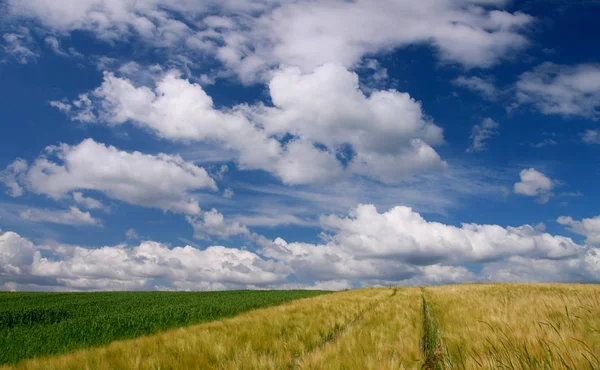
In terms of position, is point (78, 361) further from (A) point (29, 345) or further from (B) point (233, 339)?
(A) point (29, 345)

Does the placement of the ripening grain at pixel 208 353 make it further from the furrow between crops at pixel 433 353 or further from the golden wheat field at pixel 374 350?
the furrow between crops at pixel 433 353

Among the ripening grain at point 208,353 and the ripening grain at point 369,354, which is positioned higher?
the ripening grain at point 369,354

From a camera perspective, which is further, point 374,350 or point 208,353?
point 208,353

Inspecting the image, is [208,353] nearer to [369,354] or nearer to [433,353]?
[369,354]

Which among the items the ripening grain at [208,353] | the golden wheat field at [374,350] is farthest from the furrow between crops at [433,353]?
the ripening grain at [208,353]

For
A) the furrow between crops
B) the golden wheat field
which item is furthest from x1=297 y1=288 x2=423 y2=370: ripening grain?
the furrow between crops

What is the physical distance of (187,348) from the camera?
5445mm

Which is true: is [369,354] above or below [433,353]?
above

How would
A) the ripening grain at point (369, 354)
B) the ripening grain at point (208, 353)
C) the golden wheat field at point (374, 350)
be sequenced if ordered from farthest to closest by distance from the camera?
the ripening grain at point (208, 353), the ripening grain at point (369, 354), the golden wheat field at point (374, 350)

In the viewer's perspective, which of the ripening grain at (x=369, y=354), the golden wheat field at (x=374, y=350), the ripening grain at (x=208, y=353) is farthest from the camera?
the ripening grain at (x=208, y=353)

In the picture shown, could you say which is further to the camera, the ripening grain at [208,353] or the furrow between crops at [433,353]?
the ripening grain at [208,353]

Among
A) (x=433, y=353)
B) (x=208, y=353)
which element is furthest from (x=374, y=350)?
(x=208, y=353)

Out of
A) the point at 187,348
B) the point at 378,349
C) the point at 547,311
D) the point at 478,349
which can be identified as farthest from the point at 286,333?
the point at 547,311

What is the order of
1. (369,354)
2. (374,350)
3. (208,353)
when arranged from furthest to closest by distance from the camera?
(208,353), (374,350), (369,354)
